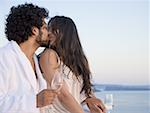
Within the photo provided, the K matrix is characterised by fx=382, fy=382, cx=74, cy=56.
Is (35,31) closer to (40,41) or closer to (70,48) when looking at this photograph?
(40,41)

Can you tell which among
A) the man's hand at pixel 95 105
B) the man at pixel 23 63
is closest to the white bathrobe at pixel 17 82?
the man at pixel 23 63

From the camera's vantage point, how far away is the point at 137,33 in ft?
14.2

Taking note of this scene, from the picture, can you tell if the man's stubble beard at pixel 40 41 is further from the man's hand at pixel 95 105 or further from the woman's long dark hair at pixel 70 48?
the man's hand at pixel 95 105

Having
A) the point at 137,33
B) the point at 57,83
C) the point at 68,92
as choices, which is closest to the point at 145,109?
the point at 137,33

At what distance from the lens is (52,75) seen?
1.86 metres

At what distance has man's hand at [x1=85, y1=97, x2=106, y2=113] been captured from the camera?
1.99m

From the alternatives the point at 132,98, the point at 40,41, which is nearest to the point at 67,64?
the point at 40,41

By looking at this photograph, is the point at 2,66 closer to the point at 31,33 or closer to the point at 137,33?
the point at 31,33

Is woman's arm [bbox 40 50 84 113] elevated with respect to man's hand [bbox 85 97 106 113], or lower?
elevated

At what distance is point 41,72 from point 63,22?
0.29 metres

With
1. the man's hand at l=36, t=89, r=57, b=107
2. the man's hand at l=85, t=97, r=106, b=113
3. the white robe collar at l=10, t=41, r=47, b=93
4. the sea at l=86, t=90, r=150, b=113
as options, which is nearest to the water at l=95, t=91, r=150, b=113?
the sea at l=86, t=90, r=150, b=113

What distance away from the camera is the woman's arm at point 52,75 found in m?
1.86

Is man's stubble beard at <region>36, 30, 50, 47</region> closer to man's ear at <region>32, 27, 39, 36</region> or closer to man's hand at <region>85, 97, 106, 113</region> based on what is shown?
man's ear at <region>32, 27, 39, 36</region>

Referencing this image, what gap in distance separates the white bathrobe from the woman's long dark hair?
0.18 m
